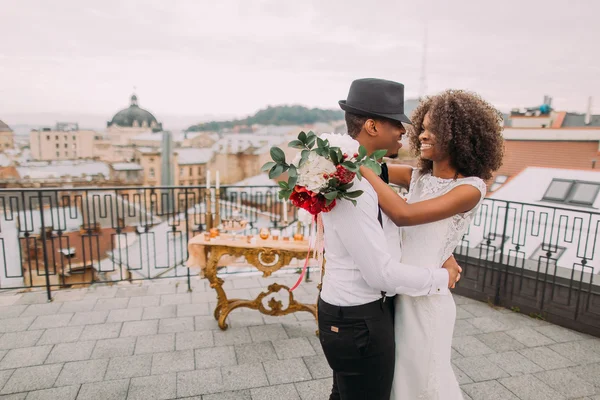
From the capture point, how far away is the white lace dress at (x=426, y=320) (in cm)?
152

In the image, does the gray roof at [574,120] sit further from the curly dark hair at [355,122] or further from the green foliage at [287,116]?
the green foliage at [287,116]

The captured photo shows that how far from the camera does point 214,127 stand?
5634 cm

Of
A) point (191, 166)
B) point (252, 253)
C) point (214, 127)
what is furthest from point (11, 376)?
point (214, 127)

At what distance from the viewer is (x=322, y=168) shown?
126 cm

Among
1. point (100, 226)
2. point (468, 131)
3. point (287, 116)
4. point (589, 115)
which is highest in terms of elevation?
point (287, 116)

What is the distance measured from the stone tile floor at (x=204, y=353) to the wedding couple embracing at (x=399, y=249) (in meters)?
1.36

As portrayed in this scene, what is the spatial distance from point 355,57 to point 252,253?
64.6ft

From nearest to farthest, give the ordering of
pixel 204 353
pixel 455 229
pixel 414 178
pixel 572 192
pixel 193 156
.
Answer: pixel 455 229
pixel 414 178
pixel 204 353
pixel 572 192
pixel 193 156

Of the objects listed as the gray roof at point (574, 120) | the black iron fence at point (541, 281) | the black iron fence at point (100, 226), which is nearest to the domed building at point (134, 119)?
the black iron fence at point (100, 226)

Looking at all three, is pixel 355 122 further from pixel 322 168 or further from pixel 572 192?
pixel 572 192

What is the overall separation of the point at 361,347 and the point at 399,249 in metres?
A: 0.39

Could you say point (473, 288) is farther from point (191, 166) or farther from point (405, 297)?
point (191, 166)

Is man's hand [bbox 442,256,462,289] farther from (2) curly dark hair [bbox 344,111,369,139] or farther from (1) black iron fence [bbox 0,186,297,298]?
(1) black iron fence [bbox 0,186,297,298]

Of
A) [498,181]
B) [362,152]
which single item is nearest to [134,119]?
[498,181]
